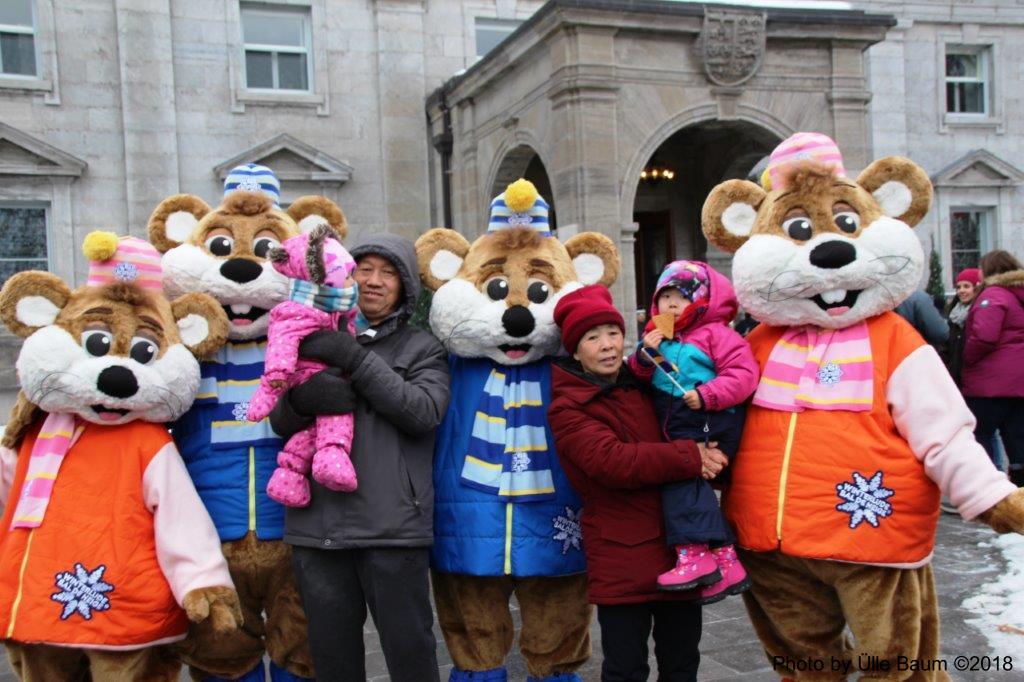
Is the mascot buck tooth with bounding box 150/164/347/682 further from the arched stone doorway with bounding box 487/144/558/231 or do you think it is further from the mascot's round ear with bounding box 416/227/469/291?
the arched stone doorway with bounding box 487/144/558/231

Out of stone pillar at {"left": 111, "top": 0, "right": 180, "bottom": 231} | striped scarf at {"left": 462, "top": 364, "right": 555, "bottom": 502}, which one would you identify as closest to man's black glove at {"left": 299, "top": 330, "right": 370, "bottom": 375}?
striped scarf at {"left": 462, "top": 364, "right": 555, "bottom": 502}

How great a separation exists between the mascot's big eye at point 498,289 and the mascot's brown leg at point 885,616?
159cm

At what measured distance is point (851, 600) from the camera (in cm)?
319

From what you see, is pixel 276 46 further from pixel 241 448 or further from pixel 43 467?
pixel 43 467

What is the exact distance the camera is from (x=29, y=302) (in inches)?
132

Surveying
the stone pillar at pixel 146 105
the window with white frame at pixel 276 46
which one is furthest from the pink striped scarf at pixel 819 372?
the window with white frame at pixel 276 46

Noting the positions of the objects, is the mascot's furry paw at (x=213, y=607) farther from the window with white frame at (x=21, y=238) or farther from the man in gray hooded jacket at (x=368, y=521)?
the window with white frame at (x=21, y=238)

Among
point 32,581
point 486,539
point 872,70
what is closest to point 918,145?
point 872,70

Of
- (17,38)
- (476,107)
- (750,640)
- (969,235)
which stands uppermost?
(17,38)

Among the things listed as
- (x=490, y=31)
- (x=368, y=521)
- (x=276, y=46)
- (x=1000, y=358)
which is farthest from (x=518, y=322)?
(x=490, y=31)

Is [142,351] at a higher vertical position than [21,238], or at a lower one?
lower

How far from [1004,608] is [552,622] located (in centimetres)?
296

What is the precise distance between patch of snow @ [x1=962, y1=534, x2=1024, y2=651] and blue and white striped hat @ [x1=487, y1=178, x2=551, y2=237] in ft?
10.2

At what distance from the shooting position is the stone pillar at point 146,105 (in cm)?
1234
